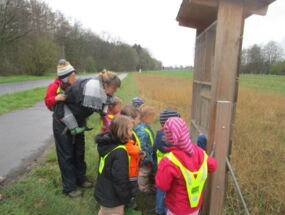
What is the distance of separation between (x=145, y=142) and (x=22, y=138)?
4.15 m

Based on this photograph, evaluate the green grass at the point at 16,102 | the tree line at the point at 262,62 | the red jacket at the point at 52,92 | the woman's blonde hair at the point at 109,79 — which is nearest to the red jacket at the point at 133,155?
the woman's blonde hair at the point at 109,79

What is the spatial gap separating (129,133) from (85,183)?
1.63m

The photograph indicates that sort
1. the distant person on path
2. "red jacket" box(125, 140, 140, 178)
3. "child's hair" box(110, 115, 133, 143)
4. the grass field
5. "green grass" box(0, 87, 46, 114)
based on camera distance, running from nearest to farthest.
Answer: "child's hair" box(110, 115, 133, 143) < "red jacket" box(125, 140, 140, 178) < the distant person on path < the grass field < "green grass" box(0, 87, 46, 114)

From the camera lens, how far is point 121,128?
259 centimetres

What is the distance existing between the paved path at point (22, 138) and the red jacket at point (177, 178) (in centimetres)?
306

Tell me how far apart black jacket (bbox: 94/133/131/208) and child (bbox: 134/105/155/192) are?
89 centimetres

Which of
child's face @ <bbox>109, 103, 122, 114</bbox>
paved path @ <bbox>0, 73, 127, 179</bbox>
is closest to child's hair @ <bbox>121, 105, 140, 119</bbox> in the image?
child's face @ <bbox>109, 103, 122, 114</bbox>

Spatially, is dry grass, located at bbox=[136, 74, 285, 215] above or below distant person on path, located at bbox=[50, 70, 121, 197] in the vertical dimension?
below

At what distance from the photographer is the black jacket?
255cm

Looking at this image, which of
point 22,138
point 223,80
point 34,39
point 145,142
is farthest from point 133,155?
point 34,39

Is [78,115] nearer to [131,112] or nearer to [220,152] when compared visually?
[131,112]

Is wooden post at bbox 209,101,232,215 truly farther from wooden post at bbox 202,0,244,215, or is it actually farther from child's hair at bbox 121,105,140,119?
child's hair at bbox 121,105,140,119

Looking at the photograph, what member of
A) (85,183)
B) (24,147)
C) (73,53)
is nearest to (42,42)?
(73,53)

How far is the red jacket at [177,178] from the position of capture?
218 centimetres
